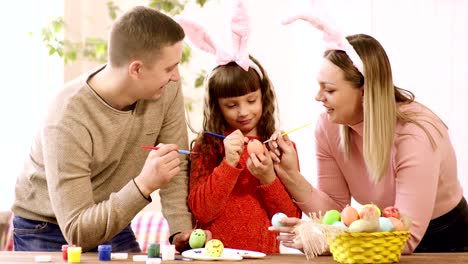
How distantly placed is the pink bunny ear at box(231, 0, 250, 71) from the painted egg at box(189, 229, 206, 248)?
23.5 inches

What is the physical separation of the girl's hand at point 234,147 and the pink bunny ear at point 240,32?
0.25 meters

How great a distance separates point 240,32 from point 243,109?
250mm

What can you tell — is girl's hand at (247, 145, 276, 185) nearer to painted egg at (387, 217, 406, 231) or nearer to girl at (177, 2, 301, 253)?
girl at (177, 2, 301, 253)

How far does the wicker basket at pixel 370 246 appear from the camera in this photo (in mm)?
1938

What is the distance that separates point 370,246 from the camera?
194cm

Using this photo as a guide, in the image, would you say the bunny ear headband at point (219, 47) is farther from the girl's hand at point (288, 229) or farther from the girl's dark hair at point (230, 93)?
the girl's hand at point (288, 229)

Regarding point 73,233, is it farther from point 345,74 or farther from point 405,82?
point 405,82

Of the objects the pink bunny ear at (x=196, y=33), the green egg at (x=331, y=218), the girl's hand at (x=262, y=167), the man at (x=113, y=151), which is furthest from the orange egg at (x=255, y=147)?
the green egg at (x=331, y=218)

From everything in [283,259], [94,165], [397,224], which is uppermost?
[94,165]

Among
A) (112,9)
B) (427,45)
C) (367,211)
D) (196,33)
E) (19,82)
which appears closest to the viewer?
(367,211)

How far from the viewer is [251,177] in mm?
2617

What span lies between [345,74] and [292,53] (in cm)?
232

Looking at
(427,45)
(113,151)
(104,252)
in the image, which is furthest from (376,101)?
(427,45)

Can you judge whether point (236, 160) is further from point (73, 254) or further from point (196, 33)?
point (73, 254)
